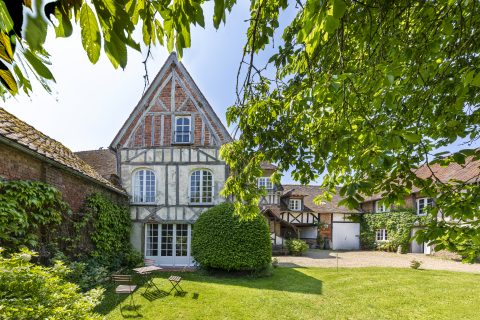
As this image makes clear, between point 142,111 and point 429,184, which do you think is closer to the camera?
point 429,184

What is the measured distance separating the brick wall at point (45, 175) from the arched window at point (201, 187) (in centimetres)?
372

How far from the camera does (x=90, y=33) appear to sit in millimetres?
1040

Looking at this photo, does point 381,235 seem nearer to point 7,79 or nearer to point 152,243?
point 152,243

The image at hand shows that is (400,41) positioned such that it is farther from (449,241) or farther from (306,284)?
(306,284)

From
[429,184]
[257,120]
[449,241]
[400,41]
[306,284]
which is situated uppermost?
[400,41]

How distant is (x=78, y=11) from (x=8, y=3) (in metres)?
0.32

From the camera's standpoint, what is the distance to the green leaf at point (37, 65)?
86cm

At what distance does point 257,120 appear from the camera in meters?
4.03

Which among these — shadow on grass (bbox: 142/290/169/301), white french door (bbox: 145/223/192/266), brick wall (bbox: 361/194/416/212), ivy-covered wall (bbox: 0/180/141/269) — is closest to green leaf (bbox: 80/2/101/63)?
ivy-covered wall (bbox: 0/180/141/269)

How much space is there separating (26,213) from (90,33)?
6988mm

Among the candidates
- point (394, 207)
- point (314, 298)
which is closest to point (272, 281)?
point (314, 298)

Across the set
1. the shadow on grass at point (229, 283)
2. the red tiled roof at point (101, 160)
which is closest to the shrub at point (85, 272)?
the shadow on grass at point (229, 283)

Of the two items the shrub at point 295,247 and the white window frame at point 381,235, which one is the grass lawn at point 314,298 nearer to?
the shrub at point 295,247

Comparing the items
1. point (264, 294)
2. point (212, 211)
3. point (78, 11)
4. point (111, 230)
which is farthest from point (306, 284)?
point (78, 11)
